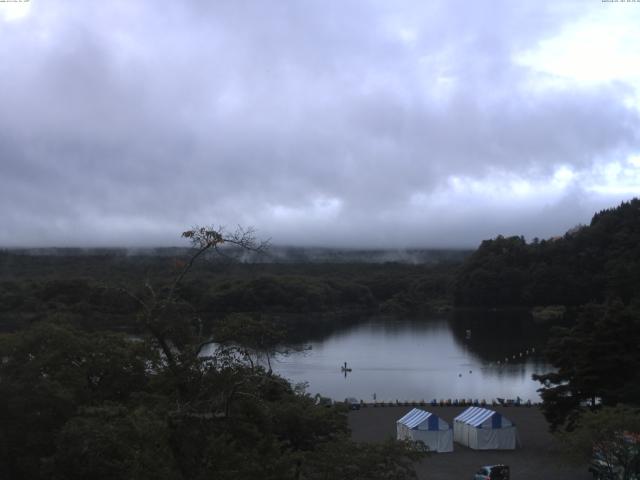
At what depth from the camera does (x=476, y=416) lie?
20.1 metres

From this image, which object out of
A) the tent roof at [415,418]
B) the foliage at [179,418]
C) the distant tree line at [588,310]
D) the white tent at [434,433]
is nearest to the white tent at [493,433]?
the white tent at [434,433]

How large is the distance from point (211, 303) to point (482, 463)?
162 feet

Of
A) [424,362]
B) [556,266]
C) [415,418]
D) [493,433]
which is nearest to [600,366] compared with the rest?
[493,433]

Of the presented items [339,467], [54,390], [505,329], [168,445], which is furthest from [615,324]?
[505,329]

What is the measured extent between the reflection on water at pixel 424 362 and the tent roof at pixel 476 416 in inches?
248

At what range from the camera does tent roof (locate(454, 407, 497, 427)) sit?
64.2 feet

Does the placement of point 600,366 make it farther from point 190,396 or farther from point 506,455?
point 190,396

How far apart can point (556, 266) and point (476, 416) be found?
58.9 meters

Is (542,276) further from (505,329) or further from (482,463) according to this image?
(482,463)

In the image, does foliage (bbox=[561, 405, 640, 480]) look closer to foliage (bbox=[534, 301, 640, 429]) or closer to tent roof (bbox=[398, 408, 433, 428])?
foliage (bbox=[534, 301, 640, 429])

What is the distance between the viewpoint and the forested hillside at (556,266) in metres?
72.7

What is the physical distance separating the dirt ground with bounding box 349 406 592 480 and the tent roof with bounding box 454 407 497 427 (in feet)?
2.38

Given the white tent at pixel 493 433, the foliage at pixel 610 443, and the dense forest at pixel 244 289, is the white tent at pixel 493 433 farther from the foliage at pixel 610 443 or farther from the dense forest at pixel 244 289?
the dense forest at pixel 244 289

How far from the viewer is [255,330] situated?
6867 millimetres
